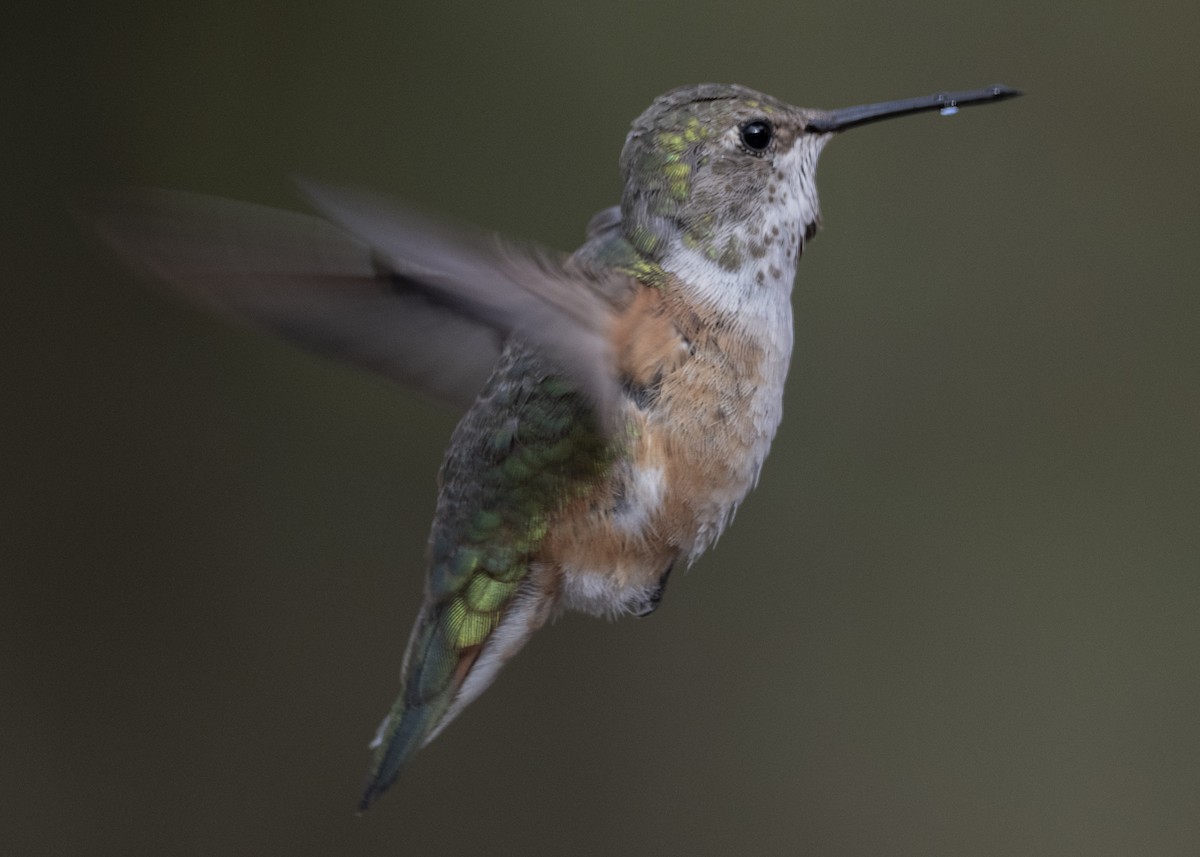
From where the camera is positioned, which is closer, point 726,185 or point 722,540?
point 726,185

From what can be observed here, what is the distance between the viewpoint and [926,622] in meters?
2.27

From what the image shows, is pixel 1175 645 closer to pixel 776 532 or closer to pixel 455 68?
pixel 776 532

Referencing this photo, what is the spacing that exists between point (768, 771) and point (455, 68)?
1.34 metres

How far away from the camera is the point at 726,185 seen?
0.96 metres

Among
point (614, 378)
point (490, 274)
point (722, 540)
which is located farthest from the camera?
point (722, 540)

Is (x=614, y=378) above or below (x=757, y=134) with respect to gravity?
below

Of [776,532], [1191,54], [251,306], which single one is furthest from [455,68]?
[251,306]

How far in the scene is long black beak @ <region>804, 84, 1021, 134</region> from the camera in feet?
2.68

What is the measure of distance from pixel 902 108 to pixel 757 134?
124 mm

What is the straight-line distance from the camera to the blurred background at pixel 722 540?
6.99 ft

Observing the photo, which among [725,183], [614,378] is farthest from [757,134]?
[614,378]

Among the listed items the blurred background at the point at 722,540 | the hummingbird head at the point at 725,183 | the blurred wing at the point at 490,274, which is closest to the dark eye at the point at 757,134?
the hummingbird head at the point at 725,183

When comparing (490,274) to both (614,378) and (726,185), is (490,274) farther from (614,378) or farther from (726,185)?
(726,185)

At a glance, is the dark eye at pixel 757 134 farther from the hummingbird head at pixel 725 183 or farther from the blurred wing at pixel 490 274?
the blurred wing at pixel 490 274
